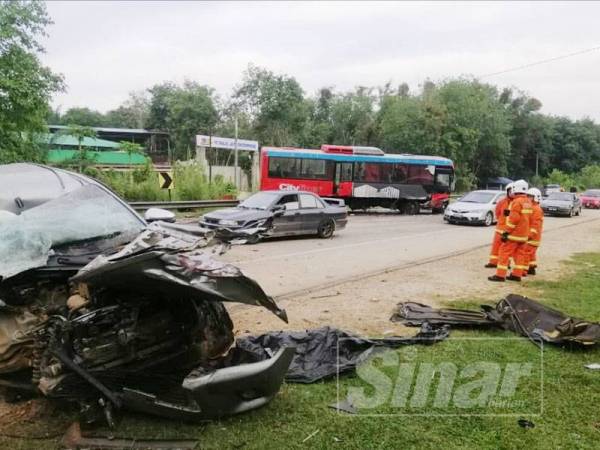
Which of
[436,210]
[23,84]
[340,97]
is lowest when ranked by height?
[436,210]

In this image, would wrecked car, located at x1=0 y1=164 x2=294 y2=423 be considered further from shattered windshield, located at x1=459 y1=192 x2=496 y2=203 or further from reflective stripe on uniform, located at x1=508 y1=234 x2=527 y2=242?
shattered windshield, located at x1=459 y1=192 x2=496 y2=203

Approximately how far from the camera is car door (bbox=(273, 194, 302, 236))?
13406 millimetres

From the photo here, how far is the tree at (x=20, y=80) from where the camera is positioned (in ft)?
54.7

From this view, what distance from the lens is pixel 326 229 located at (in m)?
14.6

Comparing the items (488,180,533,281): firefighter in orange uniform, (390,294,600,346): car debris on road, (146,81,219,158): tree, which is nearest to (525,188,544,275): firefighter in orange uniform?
(488,180,533,281): firefighter in orange uniform

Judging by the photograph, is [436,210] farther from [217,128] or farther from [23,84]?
[217,128]

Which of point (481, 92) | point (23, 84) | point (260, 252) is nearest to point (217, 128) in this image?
point (481, 92)

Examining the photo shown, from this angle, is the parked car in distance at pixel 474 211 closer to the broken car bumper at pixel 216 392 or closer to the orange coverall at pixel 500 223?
the orange coverall at pixel 500 223

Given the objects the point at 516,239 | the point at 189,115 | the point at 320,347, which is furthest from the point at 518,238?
the point at 189,115

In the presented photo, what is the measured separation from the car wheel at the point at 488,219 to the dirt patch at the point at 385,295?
29.2 feet

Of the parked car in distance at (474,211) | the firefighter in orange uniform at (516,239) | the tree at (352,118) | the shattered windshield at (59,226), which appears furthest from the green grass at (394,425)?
the tree at (352,118)

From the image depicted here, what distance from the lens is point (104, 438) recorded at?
3.17m

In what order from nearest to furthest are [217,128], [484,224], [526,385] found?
[526,385], [484,224], [217,128]

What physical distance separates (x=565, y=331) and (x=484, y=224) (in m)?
15.9
